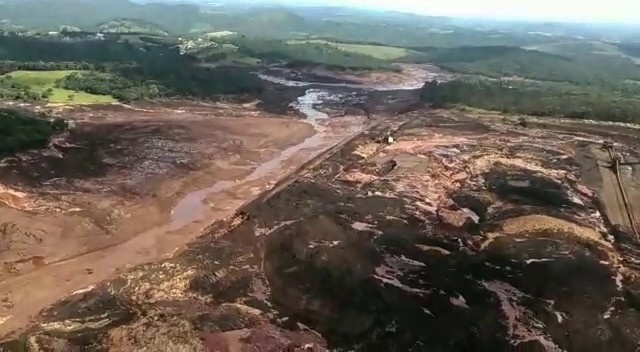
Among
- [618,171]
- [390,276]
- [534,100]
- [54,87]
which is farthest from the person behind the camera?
[534,100]

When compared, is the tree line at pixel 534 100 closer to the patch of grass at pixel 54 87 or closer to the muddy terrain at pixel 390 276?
the muddy terrain at pixel 390 276

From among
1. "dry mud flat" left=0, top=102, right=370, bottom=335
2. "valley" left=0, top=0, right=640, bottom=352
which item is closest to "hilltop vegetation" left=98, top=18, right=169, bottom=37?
"valley" left=0, top=0, right=640, bottom=352

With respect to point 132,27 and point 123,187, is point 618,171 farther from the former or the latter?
point 132,27

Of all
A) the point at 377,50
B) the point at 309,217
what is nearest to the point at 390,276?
the point at 309,217

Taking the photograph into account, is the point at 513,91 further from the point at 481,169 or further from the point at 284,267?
the point at 284,267

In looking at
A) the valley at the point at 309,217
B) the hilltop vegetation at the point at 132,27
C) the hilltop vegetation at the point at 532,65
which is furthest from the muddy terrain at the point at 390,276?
the hilltop vegetation at the point at 132,27

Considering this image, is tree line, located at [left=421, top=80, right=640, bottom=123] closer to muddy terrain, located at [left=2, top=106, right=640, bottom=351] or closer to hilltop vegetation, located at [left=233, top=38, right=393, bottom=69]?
hilltop vegetation, located at [left=233, top=38, right=393, bottom=69]
